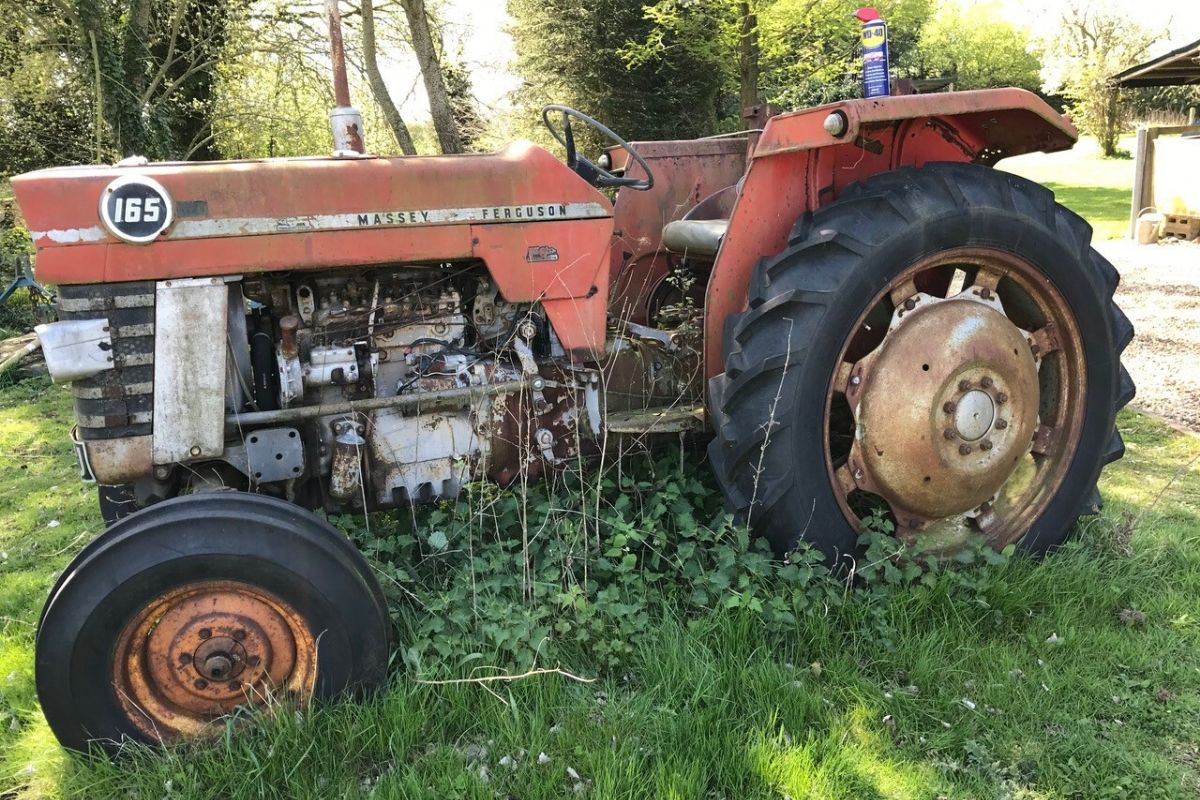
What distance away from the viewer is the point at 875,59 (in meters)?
2.90

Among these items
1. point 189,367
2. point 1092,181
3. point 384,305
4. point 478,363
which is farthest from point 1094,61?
point 189,367

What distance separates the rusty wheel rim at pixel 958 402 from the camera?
2678mm

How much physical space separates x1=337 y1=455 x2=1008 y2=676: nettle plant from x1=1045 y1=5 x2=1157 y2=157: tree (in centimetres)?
2525

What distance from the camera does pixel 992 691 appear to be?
90.8 inches

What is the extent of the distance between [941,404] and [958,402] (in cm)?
6

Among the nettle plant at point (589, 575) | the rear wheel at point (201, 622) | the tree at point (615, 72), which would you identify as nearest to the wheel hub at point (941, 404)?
the nettle plant at point (589, 575)

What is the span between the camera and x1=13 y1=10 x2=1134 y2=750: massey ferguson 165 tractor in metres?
2.11

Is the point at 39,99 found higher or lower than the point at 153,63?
lower

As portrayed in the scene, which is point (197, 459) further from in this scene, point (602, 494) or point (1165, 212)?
point (1165, 212)

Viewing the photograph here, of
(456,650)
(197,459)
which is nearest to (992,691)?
(456,650)

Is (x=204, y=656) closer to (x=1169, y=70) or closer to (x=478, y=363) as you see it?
(x=478, y=363)

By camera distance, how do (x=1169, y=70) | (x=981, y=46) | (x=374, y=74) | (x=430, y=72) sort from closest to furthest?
(x=430, y=72)
(x=374, y=74)
(x=1169, y=70)
(x=981, y=46)

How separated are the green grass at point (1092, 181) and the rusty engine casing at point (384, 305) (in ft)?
28.6

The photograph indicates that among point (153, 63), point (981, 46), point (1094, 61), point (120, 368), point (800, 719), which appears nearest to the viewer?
point (800, 719)
